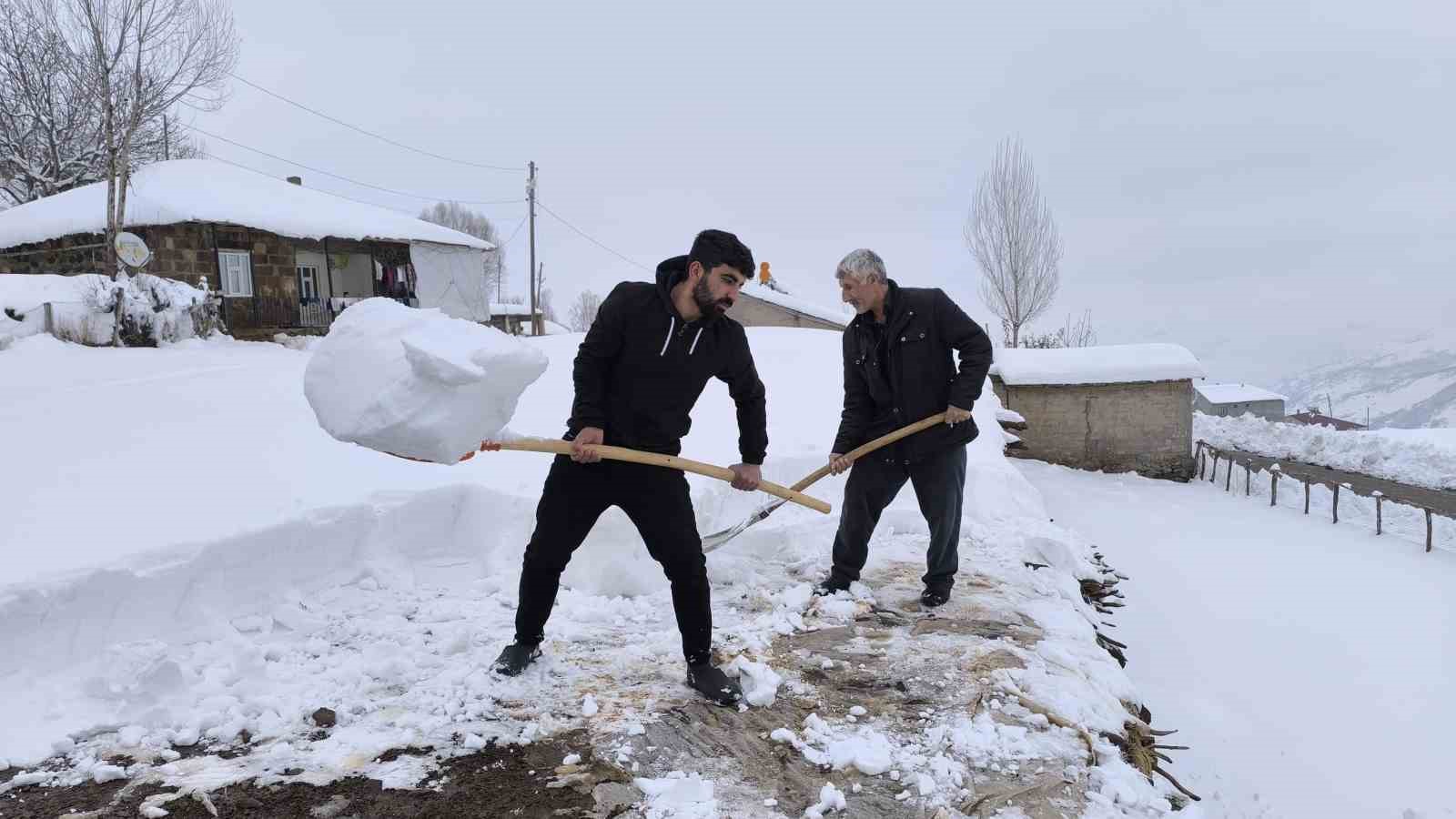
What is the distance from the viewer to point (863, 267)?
147 inches

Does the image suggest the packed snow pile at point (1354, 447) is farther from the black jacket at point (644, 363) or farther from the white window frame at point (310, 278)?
the white window frame at point (310, 278)

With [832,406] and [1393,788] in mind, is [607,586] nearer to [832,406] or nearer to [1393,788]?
[1393,788]

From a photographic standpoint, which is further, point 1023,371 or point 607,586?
point 1023,371

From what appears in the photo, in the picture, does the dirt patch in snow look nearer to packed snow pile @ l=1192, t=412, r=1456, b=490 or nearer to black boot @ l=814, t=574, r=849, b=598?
black boot @ l=814, t=574, r=849, b=598

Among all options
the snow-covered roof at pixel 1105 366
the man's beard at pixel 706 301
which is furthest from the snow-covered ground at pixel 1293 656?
the snow-covered roof at pixel 1105 366

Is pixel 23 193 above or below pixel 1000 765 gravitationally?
above

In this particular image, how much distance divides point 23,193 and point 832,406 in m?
23.8

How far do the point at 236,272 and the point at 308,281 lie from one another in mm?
2490

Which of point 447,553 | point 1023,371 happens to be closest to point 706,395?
point 447,553

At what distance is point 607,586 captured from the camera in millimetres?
3967

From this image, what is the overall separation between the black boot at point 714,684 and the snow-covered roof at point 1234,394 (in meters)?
40.0

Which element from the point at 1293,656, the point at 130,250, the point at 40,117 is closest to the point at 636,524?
the point at 1293,656

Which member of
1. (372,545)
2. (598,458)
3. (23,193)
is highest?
(23,193)

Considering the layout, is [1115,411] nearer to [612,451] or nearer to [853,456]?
[853,456]
